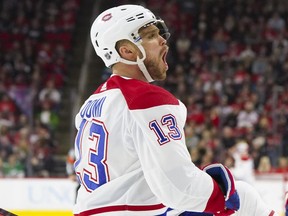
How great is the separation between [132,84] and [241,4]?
11427 millimetres

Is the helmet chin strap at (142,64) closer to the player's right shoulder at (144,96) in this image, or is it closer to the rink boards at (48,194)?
the player's right shoulder at (144,96)

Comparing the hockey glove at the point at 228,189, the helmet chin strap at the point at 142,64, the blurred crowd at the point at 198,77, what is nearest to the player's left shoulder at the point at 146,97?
the helmet chin strap at the point at 142,64

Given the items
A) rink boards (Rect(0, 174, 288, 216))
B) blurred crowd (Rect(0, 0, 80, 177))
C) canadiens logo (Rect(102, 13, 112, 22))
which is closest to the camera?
canadiens logo (Rect(102, 13, 112, 22))

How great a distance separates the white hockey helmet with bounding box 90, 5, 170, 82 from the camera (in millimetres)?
2475

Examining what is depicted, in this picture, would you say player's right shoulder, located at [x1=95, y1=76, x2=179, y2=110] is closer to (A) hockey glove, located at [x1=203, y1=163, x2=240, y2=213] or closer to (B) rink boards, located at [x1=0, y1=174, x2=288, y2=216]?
(A) hockey glove, located at [x1=203, y1=163, x2=240, y2=213]

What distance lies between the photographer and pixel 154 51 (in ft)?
8.17

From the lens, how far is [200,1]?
45.5ft

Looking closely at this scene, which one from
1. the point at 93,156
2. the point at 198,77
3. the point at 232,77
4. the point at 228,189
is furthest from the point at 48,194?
the point at 228,189

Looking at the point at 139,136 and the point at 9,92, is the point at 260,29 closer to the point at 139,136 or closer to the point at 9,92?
the point at 9,92

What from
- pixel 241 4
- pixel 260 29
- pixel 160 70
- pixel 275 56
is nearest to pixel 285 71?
pixel 275 56

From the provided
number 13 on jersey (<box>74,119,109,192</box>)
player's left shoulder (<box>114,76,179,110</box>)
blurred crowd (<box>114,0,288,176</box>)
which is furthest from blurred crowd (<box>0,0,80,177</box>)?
player's left shoulder (<box>114,76,179,110</box>)

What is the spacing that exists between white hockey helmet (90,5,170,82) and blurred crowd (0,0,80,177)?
6506 mm

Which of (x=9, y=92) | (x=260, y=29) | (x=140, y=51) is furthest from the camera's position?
(x=260, y=29)

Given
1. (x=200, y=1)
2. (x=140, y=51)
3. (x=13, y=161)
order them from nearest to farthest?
(x=140, y=51) → (x=13, y=161) → (x=200, y=1)
